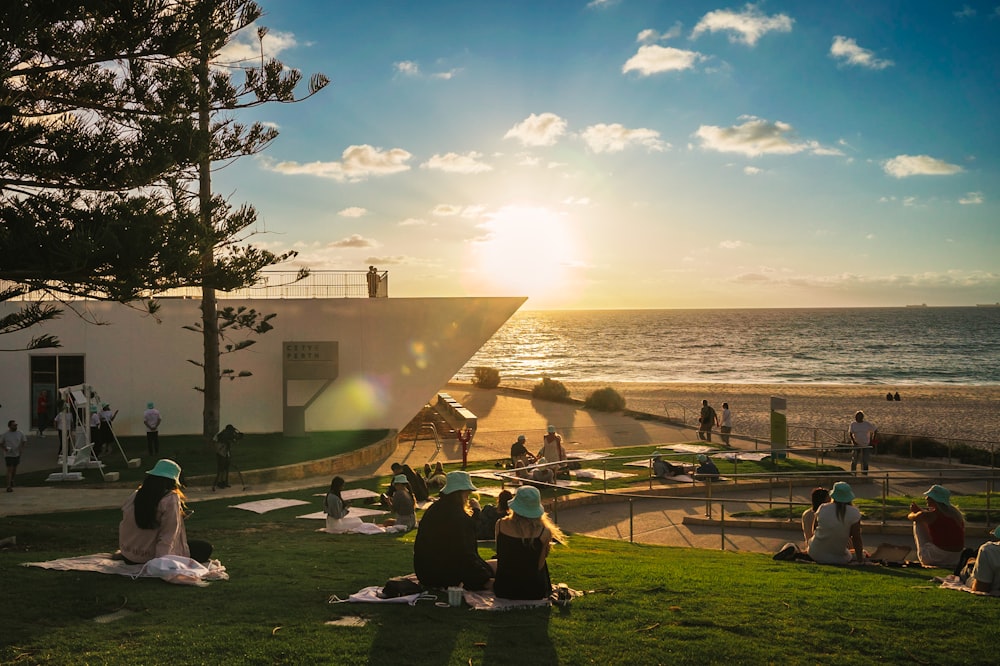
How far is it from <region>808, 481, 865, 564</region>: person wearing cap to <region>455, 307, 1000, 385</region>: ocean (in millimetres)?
55533

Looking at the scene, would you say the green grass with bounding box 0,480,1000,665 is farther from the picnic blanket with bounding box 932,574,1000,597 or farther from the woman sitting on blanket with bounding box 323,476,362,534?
the woman sitting on blanket with bounding box 323,476,362,534

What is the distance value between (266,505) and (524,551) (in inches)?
308

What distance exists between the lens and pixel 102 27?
31.6 ft

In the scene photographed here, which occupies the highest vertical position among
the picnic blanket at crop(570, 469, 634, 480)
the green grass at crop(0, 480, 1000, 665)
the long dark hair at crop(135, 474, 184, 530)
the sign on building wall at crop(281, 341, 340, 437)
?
the sign on building wall at crop(281, 341, 340, 437)

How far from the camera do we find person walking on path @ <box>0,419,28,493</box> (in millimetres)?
13852

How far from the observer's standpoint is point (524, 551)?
19.4ft

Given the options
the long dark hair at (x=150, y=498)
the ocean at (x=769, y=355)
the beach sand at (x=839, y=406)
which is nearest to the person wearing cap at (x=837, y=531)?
the long dark hair at (x=150, y=498)

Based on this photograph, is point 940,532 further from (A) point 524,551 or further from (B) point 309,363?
(B) point 309,363

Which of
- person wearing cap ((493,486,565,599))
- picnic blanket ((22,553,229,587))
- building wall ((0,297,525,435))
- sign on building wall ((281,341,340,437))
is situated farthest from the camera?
sign on building wall ((281,341,340,437))

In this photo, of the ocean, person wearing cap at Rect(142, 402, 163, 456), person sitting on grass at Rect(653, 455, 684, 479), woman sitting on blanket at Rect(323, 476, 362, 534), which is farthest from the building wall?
the ocean

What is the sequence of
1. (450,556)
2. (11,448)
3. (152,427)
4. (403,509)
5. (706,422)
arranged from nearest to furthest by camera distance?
(450,556), (403,509), (11,448), (152,427), (706,422)

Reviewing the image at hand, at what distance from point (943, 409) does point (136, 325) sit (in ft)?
118

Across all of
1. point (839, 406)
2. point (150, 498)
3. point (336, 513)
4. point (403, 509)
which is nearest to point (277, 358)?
point (403, 509)

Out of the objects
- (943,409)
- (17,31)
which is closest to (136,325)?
(17,31)
